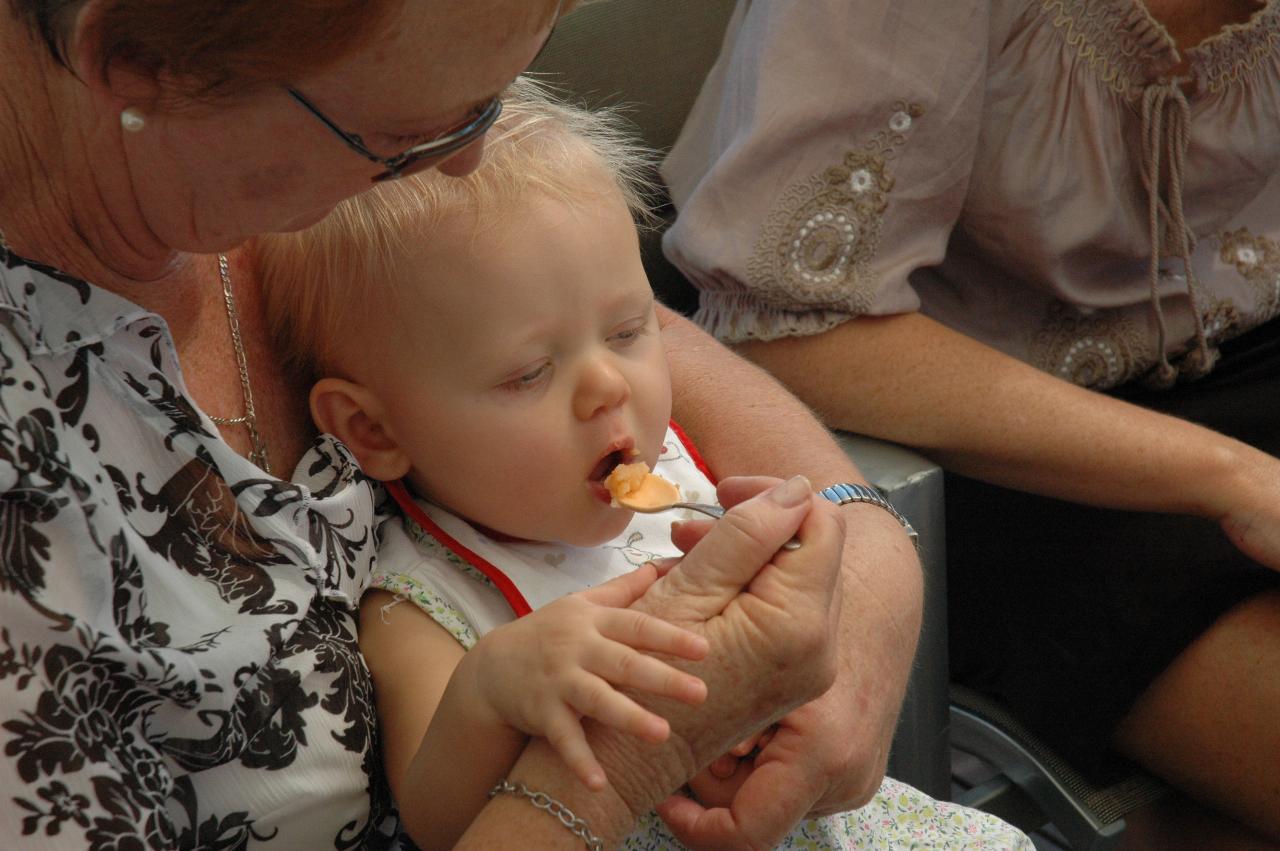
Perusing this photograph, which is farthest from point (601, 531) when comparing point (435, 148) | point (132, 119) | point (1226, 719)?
point (1226, 719)

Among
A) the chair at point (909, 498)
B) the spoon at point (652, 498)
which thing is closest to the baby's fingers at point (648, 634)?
the spoon at point (652, 498)

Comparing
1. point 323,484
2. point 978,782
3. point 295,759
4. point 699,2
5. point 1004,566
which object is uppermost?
point 699,2

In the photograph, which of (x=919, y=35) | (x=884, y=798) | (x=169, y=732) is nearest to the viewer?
(x=169, y=732)

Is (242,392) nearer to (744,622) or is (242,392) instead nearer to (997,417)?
(744,622)

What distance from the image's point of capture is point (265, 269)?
1.27 metres

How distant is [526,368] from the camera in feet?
3.86

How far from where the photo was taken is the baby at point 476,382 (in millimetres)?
1162

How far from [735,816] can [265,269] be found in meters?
0.69

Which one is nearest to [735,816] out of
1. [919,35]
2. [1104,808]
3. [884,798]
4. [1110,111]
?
[884,798]

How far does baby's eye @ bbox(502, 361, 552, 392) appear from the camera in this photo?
3.88 feet

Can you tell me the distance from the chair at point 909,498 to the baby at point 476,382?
36cm

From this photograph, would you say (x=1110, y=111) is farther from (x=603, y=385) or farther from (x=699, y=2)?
(x=603, y=385)

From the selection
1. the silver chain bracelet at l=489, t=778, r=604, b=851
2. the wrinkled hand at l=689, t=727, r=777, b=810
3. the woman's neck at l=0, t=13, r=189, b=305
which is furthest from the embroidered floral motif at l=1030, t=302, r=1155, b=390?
the woman's neck at l=0, t=13, r=189, b=305

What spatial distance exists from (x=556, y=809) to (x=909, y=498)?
0.74 meters
